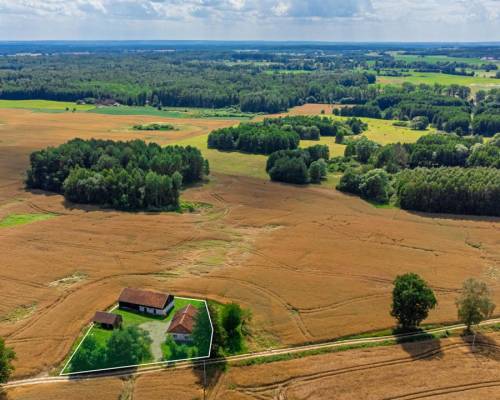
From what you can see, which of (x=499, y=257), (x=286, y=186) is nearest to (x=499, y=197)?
(x=499, y=257)

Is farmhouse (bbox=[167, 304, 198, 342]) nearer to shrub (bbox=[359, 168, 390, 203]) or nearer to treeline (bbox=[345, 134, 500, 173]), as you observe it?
shrub (bbox=[359, 168, 390, 203])

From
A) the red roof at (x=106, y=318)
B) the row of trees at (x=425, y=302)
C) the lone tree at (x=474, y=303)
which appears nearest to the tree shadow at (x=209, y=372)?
the red roof at (x=106, y=318)

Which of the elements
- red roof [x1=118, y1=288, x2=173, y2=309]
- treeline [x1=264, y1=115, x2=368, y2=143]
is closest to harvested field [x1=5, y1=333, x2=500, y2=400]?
red roof [x1=118, y1=288, x2=173, y2=309]

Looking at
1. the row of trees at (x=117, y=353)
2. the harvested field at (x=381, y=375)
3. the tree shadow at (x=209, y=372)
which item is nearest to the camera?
the harvested field at (x=381, y=375)

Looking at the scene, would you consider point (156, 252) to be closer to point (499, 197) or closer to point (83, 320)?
point (83, 320)

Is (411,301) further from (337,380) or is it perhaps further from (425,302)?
(337,380)

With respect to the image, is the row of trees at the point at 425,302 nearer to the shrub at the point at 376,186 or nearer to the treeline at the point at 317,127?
the shrub at the point at 376,186

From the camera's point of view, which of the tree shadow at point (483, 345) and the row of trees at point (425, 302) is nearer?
the tree shadow at point (483, 345)
